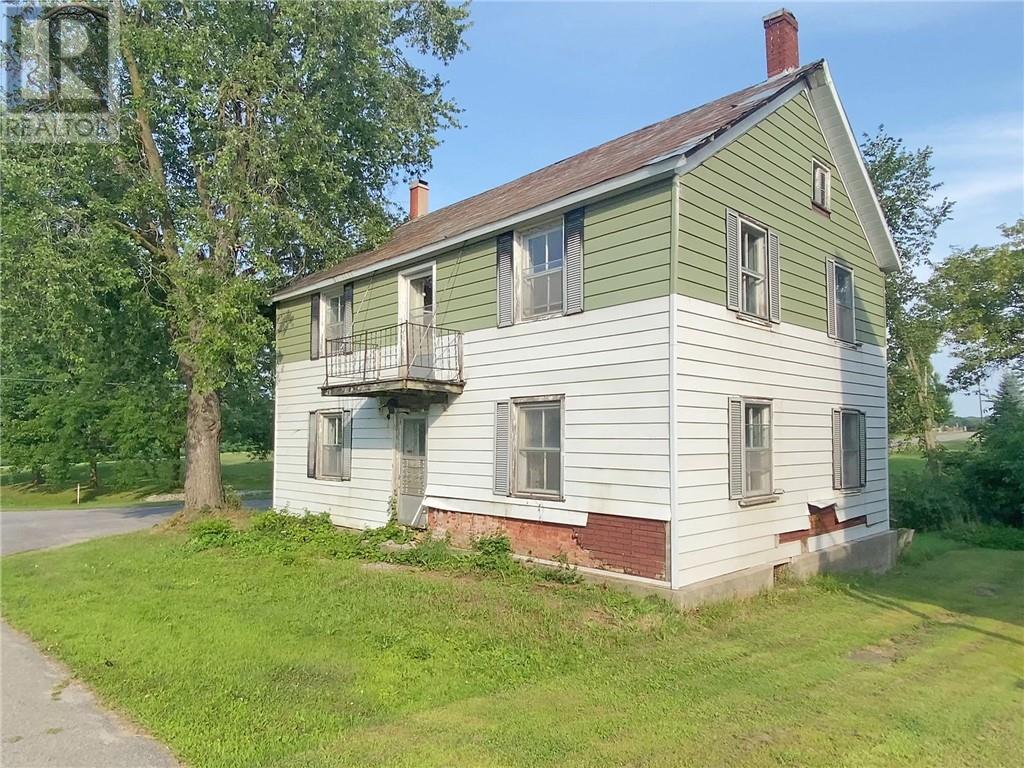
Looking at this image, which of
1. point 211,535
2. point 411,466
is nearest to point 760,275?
point 411,466

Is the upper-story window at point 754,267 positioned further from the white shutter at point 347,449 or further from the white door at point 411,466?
the white shutter at point 347,449

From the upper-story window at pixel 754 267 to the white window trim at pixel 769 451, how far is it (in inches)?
49.6

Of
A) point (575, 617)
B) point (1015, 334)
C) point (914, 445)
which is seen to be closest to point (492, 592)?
point (575, 617)

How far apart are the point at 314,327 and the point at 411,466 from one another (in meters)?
4.25

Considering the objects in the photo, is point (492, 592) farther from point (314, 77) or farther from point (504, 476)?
point (314, 77)

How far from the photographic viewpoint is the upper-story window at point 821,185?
38.8 ft

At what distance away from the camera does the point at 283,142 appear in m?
15.1

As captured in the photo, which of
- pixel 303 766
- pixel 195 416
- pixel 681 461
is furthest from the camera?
pixel 195 416

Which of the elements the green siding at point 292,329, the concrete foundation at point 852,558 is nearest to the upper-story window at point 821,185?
the concrete foundation at point 852,558

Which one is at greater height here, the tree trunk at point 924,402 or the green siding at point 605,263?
the green siding at point 605,263

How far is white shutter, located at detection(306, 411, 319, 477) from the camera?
14.9 m

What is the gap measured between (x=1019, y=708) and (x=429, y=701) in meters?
4.54

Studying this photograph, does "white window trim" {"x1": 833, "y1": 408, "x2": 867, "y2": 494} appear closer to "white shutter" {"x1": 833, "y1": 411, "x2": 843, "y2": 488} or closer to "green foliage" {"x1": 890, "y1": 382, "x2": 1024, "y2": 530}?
"white shutter" {"x1": 833, "y1": 411, "x2": 843, "y2": 488}

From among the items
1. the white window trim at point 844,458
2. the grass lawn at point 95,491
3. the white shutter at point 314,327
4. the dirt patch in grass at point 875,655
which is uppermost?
the white shutter at point 314,327
